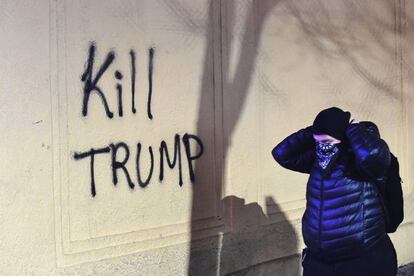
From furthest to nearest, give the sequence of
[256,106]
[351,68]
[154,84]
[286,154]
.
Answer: [351,68]
[256,106]
[154,84]
[286,154]

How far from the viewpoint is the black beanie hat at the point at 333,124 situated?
3324mm

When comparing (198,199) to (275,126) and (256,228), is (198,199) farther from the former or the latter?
(275,126)

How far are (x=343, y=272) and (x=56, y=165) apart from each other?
6.20 ft

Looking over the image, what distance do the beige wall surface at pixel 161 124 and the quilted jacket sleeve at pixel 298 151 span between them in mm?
1026

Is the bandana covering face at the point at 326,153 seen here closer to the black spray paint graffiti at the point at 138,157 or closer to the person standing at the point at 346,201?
the person standing at the point at 346,201

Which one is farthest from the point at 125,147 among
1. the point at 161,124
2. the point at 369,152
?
the point at 369,152

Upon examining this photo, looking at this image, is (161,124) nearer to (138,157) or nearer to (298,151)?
(138,157)

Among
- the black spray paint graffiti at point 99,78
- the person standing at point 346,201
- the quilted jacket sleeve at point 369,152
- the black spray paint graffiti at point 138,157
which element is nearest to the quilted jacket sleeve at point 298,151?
the person standing at point 346,201

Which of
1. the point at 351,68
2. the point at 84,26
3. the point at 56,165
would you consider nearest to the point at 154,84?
the point at 84,26

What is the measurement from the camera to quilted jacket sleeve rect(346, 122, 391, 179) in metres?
3.21

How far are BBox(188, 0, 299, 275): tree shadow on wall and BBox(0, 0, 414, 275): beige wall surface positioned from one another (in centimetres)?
1

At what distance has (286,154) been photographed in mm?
3674

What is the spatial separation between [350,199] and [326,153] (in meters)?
0.29

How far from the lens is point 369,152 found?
10.5 feet
